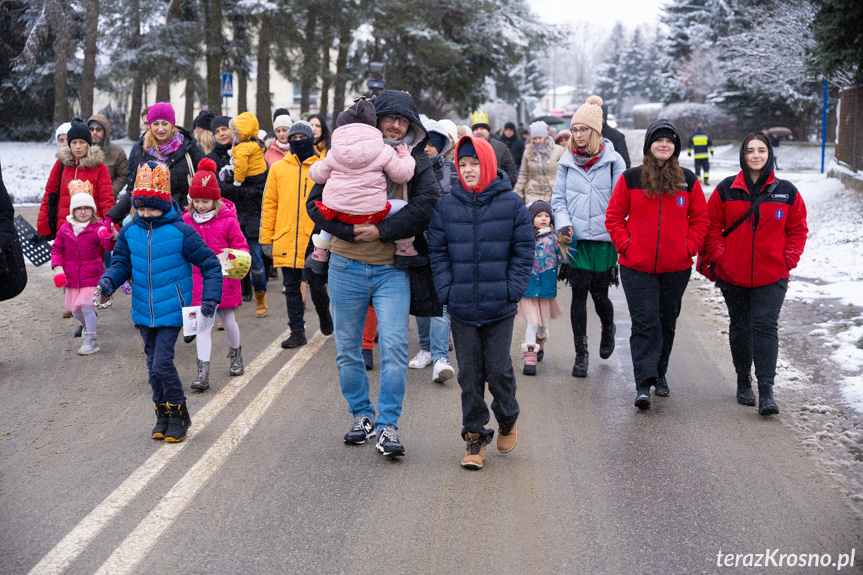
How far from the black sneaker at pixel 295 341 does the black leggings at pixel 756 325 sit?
Result: 4052 millimetres

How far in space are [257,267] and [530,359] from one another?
3815mm

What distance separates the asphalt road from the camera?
167 inches

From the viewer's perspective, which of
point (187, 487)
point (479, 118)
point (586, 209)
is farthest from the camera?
point (479, 118)

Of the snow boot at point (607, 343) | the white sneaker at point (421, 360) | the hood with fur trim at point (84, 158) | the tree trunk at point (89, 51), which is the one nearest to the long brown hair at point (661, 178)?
the snow boot at point (607, 343)

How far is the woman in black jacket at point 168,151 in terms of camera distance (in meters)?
8.63

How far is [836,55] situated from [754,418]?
1020 centimetres

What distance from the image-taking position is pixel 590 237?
24.7ft

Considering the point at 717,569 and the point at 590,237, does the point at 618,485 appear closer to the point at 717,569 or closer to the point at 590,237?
the point at 717,569

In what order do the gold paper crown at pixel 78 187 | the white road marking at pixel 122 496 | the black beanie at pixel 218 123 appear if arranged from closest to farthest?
1. the white road marking at pixel 122 496
2. the gold paper crown at pixel 78 187
3. the black beanie at pixel 218 123

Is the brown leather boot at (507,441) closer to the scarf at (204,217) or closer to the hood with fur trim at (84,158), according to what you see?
the scarf at (204,217)

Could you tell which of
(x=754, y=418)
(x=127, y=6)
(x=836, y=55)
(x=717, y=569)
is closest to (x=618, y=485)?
(x=717, y=569)

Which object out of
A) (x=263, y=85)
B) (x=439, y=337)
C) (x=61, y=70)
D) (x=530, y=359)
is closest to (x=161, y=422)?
(x=439, y=337)

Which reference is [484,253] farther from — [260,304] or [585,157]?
[260,304]

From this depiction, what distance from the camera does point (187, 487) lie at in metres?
5.05
